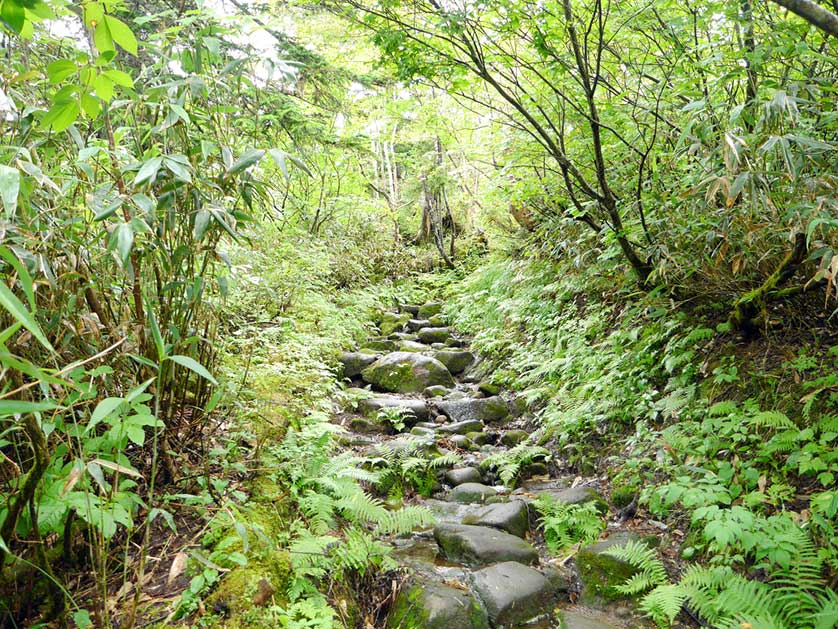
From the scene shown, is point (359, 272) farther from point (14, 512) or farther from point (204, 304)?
point (14, 512)

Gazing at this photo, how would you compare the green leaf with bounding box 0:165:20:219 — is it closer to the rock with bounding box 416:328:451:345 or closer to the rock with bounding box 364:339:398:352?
the rock with bounding box 364:339:398:352

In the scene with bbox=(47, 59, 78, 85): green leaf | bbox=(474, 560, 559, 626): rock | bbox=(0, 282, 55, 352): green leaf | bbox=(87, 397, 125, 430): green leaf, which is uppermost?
bbox=(47, 59, 78, 85): green leaf

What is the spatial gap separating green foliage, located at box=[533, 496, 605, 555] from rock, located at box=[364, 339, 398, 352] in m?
5.64

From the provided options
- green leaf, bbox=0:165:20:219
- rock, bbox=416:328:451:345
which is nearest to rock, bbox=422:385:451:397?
rock, bbox=416:328:451:345

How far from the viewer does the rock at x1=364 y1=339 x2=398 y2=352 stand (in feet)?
30.9

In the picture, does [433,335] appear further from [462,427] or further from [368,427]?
[368,427]

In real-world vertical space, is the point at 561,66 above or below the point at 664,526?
above

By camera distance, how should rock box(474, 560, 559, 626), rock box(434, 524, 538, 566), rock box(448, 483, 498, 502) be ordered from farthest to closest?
rock box(448, 483, 498, 502) < rock box(434, 524, 538, 566) < rock box(474, 560, 559, 626)

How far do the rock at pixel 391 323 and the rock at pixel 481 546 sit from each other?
281 inches

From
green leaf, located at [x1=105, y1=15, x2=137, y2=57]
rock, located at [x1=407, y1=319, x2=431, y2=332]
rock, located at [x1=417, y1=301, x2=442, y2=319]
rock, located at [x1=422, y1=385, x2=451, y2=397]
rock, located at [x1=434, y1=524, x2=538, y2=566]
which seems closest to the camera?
green leaf, located at [x1=105, y1=15, x2=137, y2=57]

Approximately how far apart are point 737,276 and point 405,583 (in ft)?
11.8

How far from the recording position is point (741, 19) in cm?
350

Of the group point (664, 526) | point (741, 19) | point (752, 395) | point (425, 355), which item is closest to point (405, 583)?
point (664, 526)

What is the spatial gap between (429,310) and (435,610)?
10102 millimetres
